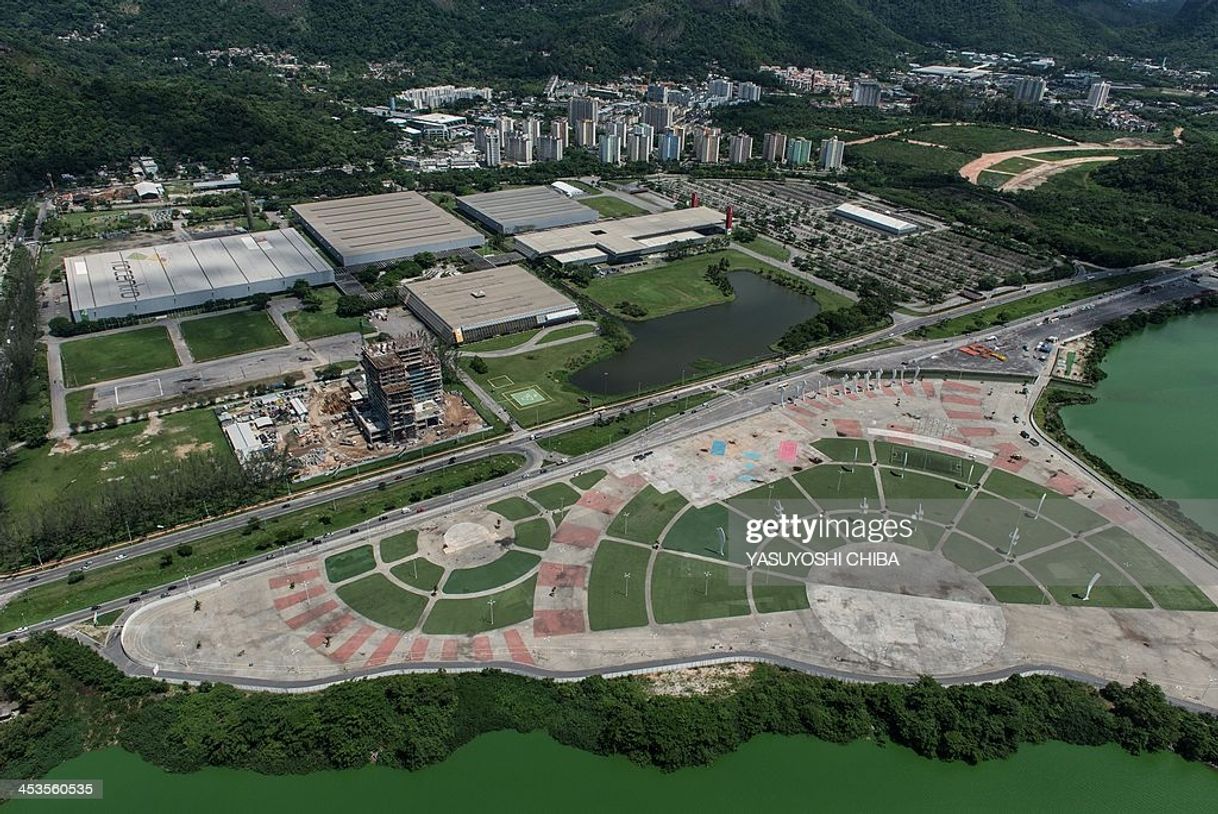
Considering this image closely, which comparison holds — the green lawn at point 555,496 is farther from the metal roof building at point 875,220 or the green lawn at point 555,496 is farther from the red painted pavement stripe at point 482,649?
the metal roof building at point 875,220

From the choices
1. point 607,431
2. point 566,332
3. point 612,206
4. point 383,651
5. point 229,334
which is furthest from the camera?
point 612,206

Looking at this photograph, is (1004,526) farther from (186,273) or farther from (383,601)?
(186,273)

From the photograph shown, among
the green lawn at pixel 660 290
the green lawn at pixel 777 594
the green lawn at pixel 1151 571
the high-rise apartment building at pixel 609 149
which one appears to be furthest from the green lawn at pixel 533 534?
the high-rise apartment building at pixel 609 149

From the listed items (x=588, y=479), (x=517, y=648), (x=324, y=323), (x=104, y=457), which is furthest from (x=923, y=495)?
A: (x=104, y=457)

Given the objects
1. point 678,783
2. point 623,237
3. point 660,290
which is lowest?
point 678,783

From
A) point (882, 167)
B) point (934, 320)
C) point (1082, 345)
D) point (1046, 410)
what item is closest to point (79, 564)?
point (1046, 410)

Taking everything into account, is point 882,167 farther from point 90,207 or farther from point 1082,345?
point 90,207
